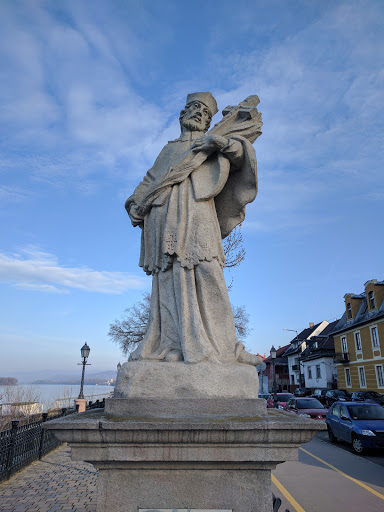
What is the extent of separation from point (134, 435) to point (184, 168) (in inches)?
91.9

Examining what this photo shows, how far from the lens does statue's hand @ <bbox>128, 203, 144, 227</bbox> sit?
380 centimetres

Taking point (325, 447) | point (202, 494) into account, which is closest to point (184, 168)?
point (202, 494)

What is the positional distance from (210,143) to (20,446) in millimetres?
9717

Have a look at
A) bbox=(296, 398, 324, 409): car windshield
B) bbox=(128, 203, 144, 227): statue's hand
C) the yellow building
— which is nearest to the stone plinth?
bbox=(128, 203, 144, 227): statue's hand

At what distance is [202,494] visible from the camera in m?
2.43

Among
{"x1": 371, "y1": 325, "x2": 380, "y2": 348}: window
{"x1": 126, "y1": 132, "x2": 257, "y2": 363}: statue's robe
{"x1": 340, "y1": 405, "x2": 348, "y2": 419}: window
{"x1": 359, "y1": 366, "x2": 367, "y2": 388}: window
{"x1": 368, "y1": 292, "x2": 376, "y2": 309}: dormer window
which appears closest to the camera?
{"x1": 126, "y1": 132, "x2": 257, "y2": 363}: statue's robe

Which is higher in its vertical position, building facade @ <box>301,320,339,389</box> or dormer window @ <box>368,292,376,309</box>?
dormer window @ <box>368,292,376,309</box>

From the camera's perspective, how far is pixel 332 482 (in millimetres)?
8117

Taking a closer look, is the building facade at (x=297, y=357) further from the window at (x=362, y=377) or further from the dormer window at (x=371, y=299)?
the dormer window at (x=371, y=299)

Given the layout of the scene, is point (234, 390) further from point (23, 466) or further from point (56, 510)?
point (23, 466)

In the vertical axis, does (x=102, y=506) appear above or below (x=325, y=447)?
above

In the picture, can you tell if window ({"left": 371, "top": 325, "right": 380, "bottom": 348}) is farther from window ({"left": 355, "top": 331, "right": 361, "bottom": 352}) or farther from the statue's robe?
the statue's robe

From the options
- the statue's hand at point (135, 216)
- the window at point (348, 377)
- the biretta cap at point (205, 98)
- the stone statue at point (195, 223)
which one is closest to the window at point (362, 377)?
the window at point (348, 377)

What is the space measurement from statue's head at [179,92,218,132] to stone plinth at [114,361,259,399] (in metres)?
2.45
